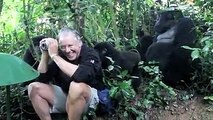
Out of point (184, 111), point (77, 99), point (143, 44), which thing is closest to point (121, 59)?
point (184, 111)

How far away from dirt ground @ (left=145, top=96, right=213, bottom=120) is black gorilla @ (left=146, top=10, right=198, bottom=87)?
39 cm

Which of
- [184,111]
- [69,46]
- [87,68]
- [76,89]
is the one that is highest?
[69,46]

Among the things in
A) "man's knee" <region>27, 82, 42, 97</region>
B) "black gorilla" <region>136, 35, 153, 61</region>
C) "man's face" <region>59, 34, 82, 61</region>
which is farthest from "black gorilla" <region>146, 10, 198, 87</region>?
"man's knee" <region>27, 82, 42, 97</region>

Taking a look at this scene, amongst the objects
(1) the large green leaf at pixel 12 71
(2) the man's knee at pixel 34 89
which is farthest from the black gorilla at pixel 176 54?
(1) the large green leaf at pixel 12 71

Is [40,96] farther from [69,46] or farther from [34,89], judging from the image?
[69,46]

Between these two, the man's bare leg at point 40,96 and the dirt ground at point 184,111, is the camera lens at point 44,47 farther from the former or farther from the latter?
the dirt ground at point 184,111

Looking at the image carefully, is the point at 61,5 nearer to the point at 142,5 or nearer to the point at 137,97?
the point at 137,97

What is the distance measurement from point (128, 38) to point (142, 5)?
50 cm

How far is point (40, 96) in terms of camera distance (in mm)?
4176

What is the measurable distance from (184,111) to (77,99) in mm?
1436

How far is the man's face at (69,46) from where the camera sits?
3961 millimetres

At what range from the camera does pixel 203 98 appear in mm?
4836

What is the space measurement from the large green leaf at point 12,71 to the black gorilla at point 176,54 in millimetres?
2545

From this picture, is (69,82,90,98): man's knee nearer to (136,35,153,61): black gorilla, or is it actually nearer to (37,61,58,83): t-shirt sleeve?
(37,61,58,83): t-shirt sleeve
